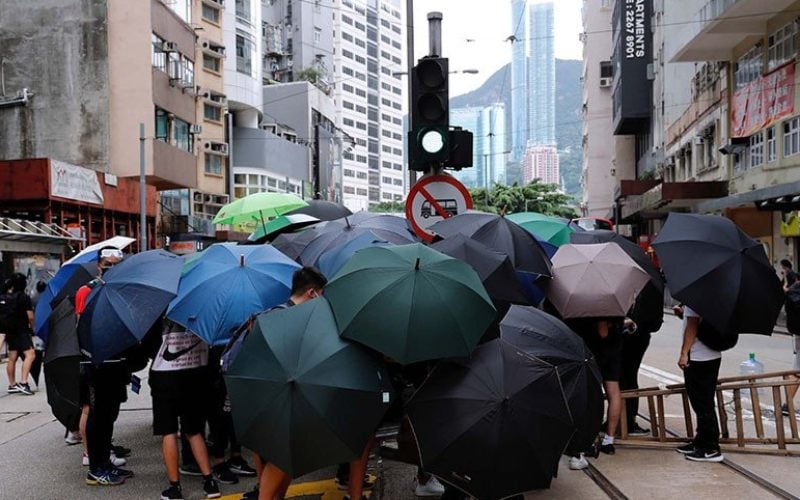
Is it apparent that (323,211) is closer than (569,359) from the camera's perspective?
No

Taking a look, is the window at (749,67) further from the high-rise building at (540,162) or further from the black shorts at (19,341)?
the high-rise building at (540,162)

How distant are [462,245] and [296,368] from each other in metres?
2.16

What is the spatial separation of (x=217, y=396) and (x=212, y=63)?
4179cm

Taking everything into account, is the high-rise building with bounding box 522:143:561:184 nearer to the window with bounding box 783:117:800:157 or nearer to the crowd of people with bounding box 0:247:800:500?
the window with bounding box 783:117:800:157

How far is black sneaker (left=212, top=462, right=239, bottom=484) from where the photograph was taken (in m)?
6.55

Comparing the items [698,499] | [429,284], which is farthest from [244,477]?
[698,499]

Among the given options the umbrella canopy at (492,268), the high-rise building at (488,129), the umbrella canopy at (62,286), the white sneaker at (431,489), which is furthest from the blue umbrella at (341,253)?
the high-rise building at (488,129)

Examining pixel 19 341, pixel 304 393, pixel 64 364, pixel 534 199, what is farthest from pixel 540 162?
pixel 304 393

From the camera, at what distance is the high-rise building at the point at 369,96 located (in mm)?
123312

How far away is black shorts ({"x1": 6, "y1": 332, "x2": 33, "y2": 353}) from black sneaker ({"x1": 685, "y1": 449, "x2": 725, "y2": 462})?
8800 millimetres

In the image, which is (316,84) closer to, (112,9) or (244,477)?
(112,9)

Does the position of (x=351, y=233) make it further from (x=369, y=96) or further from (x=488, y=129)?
(x=369, y=96)

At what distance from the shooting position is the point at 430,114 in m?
7.91

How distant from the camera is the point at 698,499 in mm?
5625
